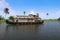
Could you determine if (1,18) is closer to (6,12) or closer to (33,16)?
(6,12)

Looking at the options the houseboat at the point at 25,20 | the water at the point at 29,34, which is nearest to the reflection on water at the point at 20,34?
the water at the point at 29,34

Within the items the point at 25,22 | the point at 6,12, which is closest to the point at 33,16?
the point at 25,22

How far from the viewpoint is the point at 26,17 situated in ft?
312

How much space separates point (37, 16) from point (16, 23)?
1852cm

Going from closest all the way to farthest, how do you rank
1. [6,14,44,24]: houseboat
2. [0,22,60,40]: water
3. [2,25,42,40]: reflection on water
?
1. [0,22,60,40]: water
2. [2,25,42,40]: reflection on water
3. [6,14,44,24]: houseboat

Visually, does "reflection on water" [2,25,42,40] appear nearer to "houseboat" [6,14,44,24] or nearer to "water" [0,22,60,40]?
"water" [0,22,60,40]

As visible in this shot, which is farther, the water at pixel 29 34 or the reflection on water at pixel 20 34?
the reflection on water at pixel 20 34

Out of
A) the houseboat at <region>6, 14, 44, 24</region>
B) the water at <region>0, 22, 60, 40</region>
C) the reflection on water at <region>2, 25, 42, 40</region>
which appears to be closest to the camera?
the water at <region>0, 22, 60, 40</region>

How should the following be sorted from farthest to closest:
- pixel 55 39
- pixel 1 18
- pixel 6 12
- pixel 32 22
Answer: pixel 1 18 → pixel 6 12 → pixel 32 22 → pixel 55 39

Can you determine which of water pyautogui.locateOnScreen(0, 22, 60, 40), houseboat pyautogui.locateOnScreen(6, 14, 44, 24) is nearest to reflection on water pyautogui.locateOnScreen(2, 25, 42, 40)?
water pyautogui.locateOnScreen(0, 22, 60, 40)

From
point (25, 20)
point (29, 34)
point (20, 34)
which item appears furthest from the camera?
point (25, 20)

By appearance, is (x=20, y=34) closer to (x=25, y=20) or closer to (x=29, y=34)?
(x=29, y=34)

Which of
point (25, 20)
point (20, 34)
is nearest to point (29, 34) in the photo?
point (20, 34)

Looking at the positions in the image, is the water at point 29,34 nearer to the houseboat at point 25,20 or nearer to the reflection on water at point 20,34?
the reflection on water at point 20,34
